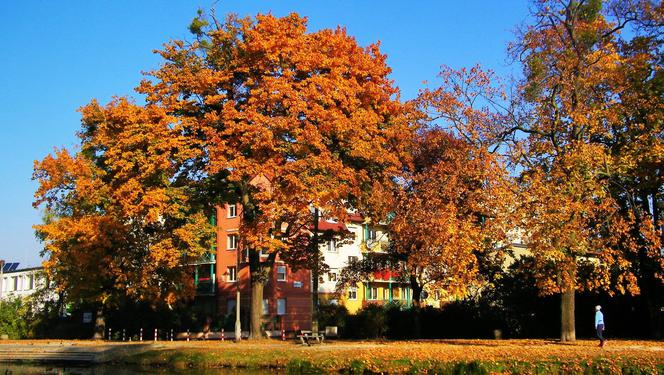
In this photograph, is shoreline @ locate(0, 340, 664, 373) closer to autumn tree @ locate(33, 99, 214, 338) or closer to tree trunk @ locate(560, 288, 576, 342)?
tree trunk @ locate(560, 288, 576, 342)

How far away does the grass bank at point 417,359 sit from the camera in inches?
903

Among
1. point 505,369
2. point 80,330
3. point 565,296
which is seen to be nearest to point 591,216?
point 565,296

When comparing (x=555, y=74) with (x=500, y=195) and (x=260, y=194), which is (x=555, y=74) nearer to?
(x=500, y=195)

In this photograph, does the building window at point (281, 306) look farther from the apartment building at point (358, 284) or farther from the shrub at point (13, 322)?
the shrub at point (13, 322)

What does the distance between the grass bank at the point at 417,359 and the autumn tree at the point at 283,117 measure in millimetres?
6428

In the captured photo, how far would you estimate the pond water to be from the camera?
2835cm

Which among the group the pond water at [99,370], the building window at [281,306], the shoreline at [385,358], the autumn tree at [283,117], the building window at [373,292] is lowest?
the pond water at [99,370]

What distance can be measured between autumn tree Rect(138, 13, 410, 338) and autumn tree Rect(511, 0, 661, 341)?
28.2 feet

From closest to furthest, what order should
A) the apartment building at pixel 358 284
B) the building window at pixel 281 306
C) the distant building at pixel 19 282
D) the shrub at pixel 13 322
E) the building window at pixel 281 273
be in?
the shrub at pixel 13 322
the building window at pixel 281 306
the building window at pixel 281 273
the apartment building at pixel 358 284
the distant building at pixel 19 282

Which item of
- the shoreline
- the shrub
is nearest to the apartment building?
the shrub

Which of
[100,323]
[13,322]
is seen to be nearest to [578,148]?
[100,323]

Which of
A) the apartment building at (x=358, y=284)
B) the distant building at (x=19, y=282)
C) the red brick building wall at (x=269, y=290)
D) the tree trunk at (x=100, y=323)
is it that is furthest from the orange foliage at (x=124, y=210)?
the distant building at (x=19, y=282)

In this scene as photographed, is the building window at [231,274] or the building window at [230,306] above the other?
the building window at [231,274]

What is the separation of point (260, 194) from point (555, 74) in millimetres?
16027
